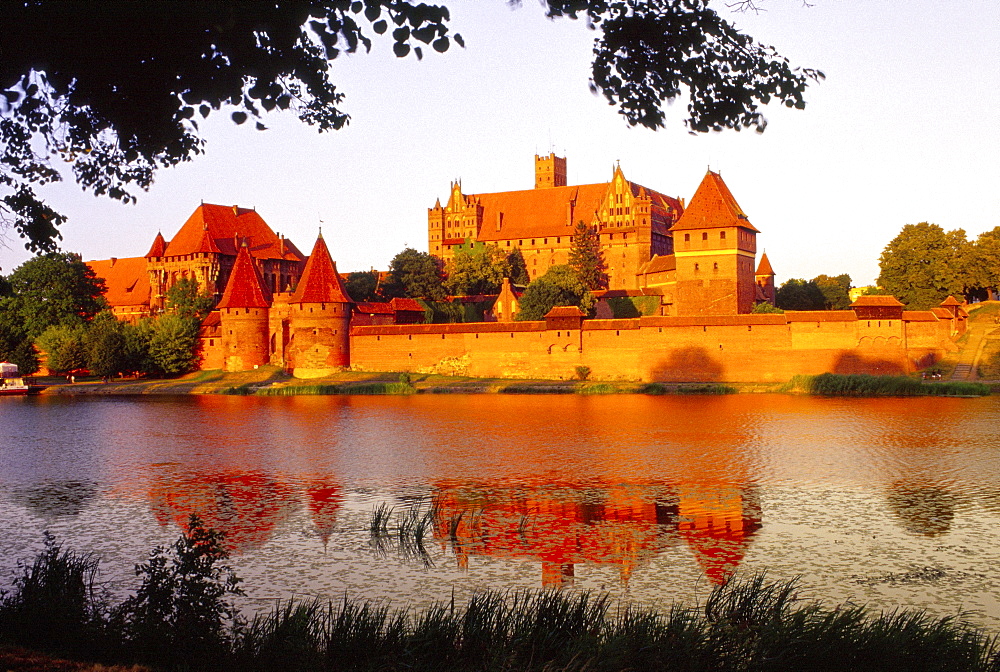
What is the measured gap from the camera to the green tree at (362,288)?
45.3 m

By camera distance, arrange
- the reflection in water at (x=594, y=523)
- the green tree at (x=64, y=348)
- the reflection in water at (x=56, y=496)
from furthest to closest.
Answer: the green tree at (x=64, y=348), the reflection in water at (x=56, y=496), the reflection in water at (x=594, y=523)

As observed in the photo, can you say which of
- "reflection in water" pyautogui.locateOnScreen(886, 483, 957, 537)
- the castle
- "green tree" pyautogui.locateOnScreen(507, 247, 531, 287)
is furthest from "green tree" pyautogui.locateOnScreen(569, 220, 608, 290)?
"reflection in water" pyautogui.locateOnScreen(886, 483, 957, 537)

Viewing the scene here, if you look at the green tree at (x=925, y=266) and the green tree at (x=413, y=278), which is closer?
the green tree at (x=925, y=266)

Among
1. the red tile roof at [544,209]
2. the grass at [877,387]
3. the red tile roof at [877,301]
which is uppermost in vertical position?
the red tile roof at [544,209]

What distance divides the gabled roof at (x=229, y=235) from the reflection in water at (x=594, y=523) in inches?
1416

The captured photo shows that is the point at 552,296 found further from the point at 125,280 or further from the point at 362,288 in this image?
the point at 125,280

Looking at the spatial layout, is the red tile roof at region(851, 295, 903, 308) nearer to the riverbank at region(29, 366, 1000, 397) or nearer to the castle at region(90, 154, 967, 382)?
the castle at region(90, 154, 967, 382)

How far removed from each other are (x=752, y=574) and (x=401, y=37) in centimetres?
532

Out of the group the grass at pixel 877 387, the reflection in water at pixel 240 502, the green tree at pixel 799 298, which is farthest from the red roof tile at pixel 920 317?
the reflection in water at pixel 240 502

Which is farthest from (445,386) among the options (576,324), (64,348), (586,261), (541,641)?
(541,641)

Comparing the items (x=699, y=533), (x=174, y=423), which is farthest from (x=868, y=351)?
(x=699, y=533)

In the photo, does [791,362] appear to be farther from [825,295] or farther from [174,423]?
[825,295]

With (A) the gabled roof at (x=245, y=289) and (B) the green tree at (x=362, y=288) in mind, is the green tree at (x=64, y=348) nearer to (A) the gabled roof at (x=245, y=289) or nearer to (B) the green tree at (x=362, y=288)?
(A) the gabled roof at (x=245, y=289)

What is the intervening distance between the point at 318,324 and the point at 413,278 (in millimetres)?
11879
